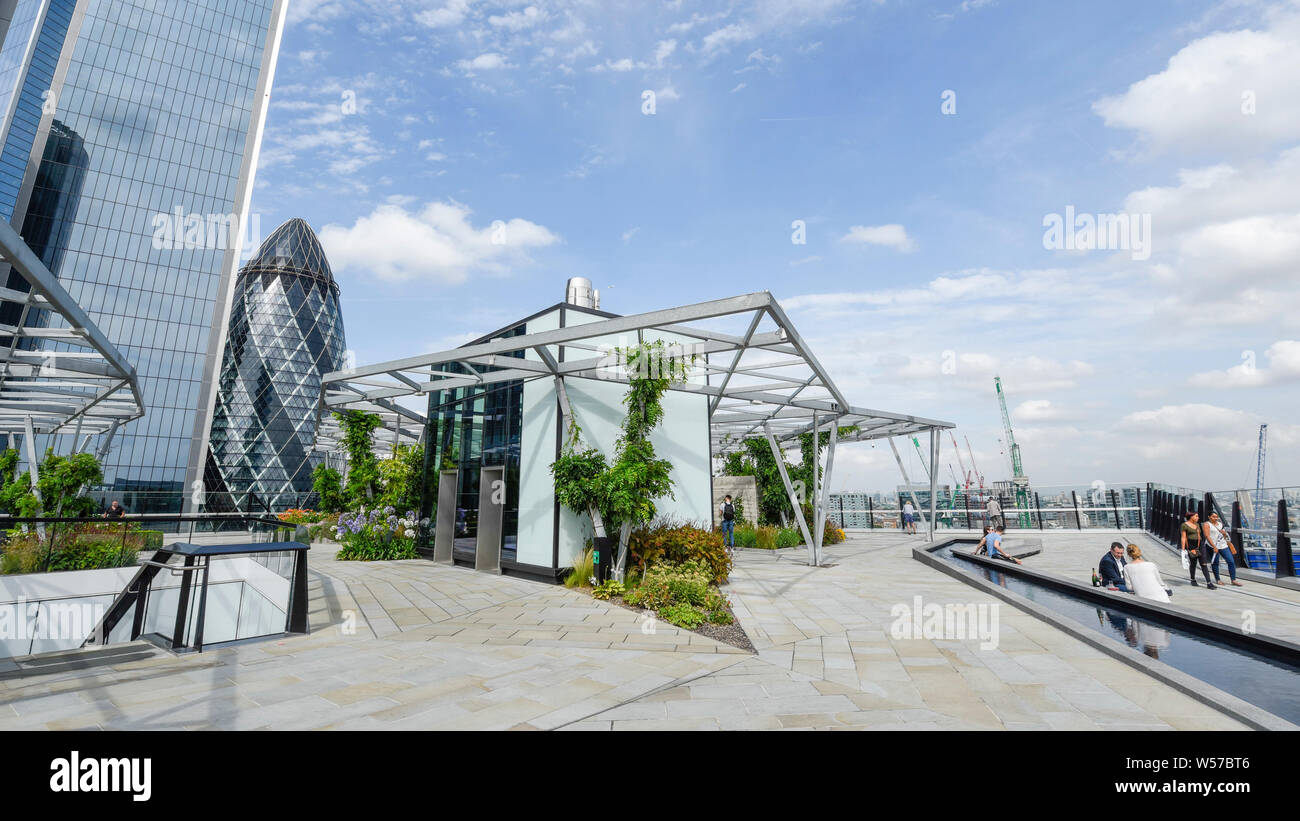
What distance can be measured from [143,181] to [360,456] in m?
48.0

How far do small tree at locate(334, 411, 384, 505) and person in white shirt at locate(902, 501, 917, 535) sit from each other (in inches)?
832

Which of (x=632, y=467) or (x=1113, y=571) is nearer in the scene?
(x=1113, y=571)

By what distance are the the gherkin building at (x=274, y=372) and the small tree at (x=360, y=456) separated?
52.4 m

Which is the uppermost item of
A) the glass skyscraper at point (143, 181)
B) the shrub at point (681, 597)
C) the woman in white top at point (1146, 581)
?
the glass skyscraper at point (143, 181)

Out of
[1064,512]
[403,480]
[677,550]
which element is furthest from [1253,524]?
[403,480]

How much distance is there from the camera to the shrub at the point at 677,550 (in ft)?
31.9

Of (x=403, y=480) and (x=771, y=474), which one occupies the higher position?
(x=771, y=474)

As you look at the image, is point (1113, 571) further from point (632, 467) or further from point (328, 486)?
point (328, 486)

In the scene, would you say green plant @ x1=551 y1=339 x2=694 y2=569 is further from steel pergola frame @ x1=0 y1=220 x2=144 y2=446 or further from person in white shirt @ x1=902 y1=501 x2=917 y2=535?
person in white shirt @ x1=902 y1=501 x2=917 y2=535

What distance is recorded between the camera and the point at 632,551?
32.3ft

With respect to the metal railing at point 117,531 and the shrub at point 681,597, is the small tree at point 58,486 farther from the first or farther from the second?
the shrub at point 681,597

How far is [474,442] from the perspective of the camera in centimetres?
1273

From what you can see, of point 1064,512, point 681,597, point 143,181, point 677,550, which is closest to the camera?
point 681,597

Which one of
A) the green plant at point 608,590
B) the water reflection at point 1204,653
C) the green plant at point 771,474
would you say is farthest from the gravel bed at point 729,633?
the green plant at point 771,474
